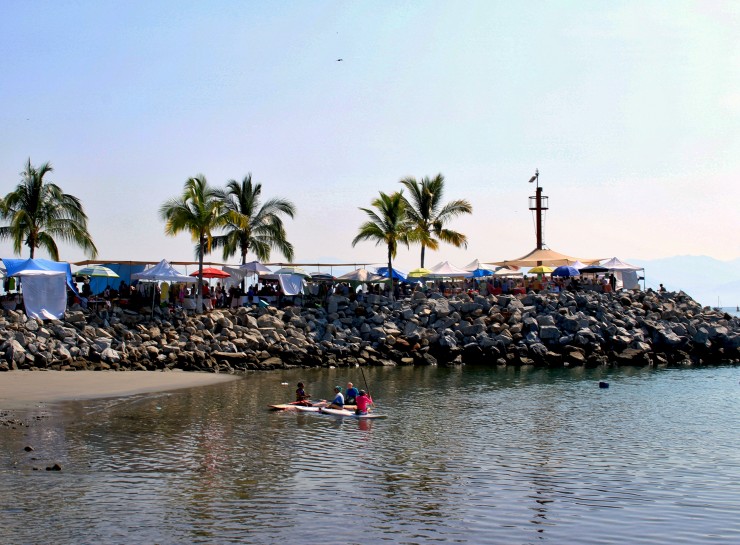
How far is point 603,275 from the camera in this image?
200ft

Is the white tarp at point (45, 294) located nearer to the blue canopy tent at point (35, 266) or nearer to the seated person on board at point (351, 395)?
the blue canopy tent at point (35, 266)

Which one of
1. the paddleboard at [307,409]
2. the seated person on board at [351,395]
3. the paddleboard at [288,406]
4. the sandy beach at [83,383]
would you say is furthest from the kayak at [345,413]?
the sandy beach at [83,383]

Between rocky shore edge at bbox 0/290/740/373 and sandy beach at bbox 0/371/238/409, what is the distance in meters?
2.13

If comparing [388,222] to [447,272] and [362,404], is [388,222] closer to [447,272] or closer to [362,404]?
[447,272]

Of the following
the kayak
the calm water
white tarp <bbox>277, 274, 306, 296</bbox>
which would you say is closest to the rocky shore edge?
white tarp <bbox>277, 274, 306, 296</bbox>

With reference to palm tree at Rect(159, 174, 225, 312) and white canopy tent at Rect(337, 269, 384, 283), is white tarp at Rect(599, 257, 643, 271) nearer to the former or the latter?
white canopy tent at Rect(337, 269, 384, 283)

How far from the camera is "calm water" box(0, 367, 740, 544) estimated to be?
14.1m

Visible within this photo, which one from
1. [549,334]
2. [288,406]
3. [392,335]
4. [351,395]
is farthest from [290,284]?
[288,406]

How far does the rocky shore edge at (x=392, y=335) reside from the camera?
39.6 metres

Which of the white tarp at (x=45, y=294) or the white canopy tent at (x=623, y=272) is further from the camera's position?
the white canopy tent at (x=623, y=272)

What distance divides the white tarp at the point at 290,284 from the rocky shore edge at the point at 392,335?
147 cm

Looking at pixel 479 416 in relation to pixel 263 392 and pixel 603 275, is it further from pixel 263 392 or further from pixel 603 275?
pixel 603 275

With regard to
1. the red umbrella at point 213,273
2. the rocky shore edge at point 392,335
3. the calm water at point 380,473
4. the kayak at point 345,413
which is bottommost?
the calm water at point 380,473

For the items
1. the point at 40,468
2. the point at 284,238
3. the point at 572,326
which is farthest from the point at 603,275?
the point at 40,468
